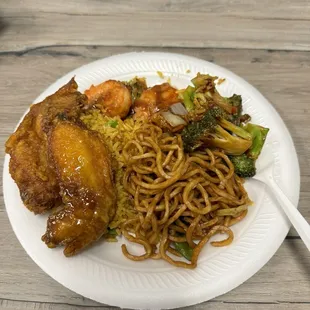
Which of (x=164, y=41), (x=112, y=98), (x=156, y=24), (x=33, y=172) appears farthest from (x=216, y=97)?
(x=156, y=24)

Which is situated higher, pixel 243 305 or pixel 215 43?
pixel 215 43

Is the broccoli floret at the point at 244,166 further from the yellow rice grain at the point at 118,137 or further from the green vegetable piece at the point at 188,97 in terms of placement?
the yellow rice grain at the point at 118,137

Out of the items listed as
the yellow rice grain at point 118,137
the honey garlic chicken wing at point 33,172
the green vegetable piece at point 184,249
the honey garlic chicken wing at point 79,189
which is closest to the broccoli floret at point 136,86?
the yellow rice grain at point 118,137

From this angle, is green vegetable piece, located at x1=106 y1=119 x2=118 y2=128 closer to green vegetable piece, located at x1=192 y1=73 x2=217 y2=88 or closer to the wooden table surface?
green vegetable piece, located at x1=192 y1=73 x2=217 y2=88

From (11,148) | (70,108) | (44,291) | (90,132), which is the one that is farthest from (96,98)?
(44,291)

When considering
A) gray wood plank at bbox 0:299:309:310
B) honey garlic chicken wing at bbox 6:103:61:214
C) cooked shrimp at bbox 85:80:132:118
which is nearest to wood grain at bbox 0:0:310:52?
cooked shrimp at bbox 85:80:132:118

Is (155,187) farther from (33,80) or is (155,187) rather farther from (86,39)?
(86,39)
